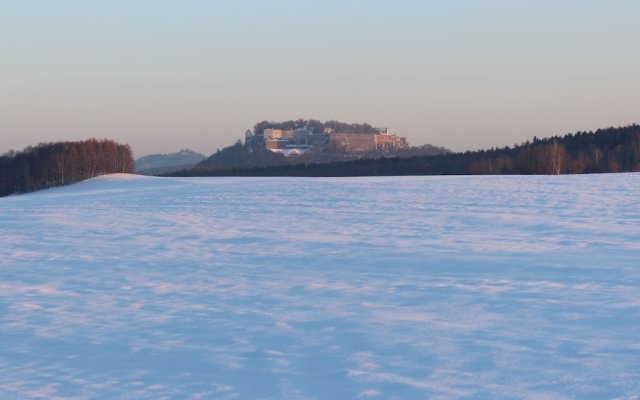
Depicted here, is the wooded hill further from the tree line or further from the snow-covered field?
the snow-covered field

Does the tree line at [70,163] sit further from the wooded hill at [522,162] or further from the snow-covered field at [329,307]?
the snow-covered field at [329,307]

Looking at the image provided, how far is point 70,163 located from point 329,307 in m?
57.1

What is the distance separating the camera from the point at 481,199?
2094cm

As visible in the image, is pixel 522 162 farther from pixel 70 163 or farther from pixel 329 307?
pixel 329 307

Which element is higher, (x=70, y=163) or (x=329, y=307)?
(x=70, y=163)

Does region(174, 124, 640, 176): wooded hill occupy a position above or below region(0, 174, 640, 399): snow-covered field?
above

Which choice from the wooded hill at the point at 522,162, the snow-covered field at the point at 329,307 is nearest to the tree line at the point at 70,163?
the wooded hill at the point at 522,162

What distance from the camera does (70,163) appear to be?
6188 centimetres

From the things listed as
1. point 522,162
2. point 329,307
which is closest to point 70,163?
point 522,162

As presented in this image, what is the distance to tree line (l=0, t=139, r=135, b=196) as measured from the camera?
61.7 m

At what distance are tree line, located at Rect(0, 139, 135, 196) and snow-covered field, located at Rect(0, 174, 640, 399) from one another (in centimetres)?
4539

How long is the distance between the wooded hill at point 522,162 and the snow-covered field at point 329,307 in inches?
1615

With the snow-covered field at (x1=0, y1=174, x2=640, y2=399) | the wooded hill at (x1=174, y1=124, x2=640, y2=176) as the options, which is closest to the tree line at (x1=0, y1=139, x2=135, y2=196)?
the wooded hill at (x1=174, y1=124, x2=640, y2=176)

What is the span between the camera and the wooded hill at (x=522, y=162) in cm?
5956
